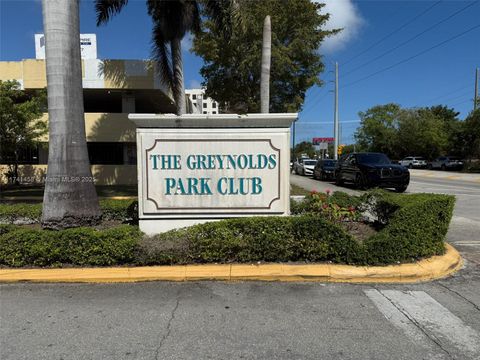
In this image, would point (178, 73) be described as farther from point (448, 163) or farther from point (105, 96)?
point (448, 163)

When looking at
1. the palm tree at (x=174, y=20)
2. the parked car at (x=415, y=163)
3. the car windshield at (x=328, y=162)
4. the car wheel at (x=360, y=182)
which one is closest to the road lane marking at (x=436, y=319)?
the palm tree at (x=174, y=20)

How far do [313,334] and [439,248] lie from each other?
313 centimetres

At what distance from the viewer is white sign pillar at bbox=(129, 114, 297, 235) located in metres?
5.97

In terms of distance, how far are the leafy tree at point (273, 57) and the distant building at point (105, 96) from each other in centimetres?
358

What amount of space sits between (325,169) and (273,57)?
988cm

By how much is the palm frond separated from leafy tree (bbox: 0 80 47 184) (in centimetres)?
584

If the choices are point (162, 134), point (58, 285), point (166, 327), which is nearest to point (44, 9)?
point (162, 134)

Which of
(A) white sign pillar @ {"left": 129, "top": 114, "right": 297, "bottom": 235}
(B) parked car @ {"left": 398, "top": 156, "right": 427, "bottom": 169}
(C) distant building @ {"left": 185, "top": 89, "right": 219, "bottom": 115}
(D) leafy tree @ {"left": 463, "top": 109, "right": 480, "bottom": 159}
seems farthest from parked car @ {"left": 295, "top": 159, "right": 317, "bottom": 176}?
(A) white sign pillar @ {"left": 129, "top": 114, "right": 297, "bottom": 235}

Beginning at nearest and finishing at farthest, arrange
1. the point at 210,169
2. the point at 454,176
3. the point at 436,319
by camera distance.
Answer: the point at 436,319
the point at 210,169
the point at 454,176

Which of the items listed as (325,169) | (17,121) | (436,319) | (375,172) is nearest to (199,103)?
(325,169)

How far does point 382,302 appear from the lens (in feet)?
13.9

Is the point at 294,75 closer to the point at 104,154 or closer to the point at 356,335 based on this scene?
the point at 104,154

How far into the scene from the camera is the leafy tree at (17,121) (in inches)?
658

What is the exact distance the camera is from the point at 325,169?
1060 inches
